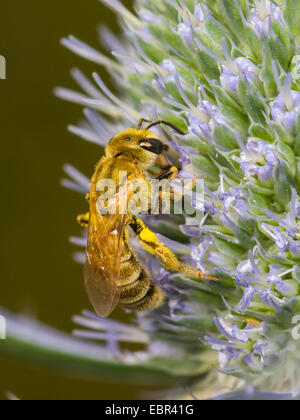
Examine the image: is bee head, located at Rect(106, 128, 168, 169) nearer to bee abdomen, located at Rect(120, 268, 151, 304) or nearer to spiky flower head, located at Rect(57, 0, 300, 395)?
spiky flower head, located at Rect(57, 0, 300, 395)

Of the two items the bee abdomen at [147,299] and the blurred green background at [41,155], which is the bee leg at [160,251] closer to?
the bee abdomen at [147,299]

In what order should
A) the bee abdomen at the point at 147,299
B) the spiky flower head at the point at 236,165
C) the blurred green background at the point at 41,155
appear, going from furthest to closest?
the blurred green background at the point at 41,155
the bee abdomen at the point at 147,299
the spiky flower head at the point at 236,165

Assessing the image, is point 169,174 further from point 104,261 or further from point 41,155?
point 41,155

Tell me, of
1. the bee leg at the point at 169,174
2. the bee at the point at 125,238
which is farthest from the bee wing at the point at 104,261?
the bee leg at the point at 169,174

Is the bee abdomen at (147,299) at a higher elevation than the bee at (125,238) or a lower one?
lower

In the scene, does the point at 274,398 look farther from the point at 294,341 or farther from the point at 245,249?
the point at 245,249

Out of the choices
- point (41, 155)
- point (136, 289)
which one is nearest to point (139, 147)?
point (136, 289)
